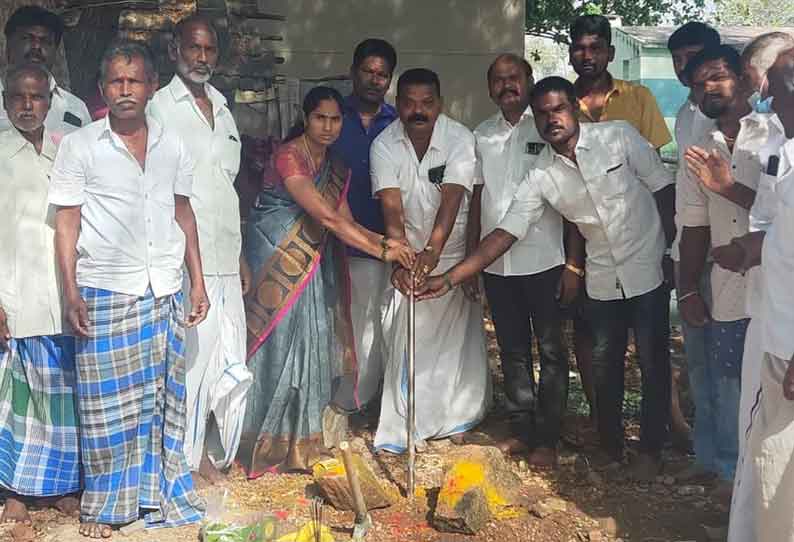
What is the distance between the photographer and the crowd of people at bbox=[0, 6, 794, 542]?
13.3 ft

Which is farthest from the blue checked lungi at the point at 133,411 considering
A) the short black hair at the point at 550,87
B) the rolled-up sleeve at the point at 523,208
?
the short black hair at the point at 550,87

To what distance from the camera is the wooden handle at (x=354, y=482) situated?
4043 mm

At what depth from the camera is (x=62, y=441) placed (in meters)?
4.40

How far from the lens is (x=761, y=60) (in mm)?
4109

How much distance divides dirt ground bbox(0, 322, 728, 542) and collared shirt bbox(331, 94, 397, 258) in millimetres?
1220

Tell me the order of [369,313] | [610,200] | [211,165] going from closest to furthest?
[211,165] → [610,200] → [369,313]

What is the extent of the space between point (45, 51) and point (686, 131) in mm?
3088

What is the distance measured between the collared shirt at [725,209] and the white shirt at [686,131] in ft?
0.17

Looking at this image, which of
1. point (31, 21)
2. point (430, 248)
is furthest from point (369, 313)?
point (31, 21)

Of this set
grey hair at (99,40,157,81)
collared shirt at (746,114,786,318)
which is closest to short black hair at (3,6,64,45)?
grey hair at (99,40,157,81)

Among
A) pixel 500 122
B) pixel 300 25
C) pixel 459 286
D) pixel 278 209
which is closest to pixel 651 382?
pixel 459 286

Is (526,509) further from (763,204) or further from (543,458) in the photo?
(763,204)

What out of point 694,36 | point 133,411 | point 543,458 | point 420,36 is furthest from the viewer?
point 420,36

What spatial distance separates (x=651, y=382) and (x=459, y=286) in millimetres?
1126
